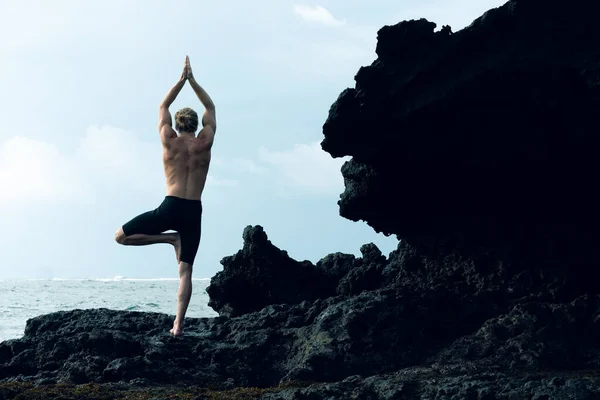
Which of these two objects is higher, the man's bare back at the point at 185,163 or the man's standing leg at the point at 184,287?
the man's bare back at the point at 185,163

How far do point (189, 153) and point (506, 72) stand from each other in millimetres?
3907

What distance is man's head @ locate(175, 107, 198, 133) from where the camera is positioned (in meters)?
9.17

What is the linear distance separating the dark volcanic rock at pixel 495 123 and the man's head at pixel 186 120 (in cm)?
165

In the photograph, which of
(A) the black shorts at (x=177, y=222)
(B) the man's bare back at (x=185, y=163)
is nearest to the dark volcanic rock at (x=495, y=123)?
(B) the man's bare back at (x=185, y=163)

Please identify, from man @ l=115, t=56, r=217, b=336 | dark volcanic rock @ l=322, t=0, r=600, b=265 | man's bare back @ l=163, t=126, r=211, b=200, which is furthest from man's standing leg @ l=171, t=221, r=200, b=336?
dark volcanic rock @ l=322, t=0, r=600, b=265

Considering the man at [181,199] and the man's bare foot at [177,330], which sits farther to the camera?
the man's bare foot at [177,330]

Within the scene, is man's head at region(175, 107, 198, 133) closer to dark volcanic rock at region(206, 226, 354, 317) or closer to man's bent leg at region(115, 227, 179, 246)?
man's bent leg at region(115, 227, 179, 246)

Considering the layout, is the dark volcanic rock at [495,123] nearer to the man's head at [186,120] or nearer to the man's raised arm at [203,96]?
the man's raised arm at [203,96]

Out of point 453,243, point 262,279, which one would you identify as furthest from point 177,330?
point 453,243

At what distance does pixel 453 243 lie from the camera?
1017 cm

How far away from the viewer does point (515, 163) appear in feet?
30.0

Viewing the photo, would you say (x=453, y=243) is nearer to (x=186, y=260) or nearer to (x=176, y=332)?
(x=186, y=260)

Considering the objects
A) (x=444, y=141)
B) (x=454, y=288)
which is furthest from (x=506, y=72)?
(x=454, y=288)

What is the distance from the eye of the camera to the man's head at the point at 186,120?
917 cm
